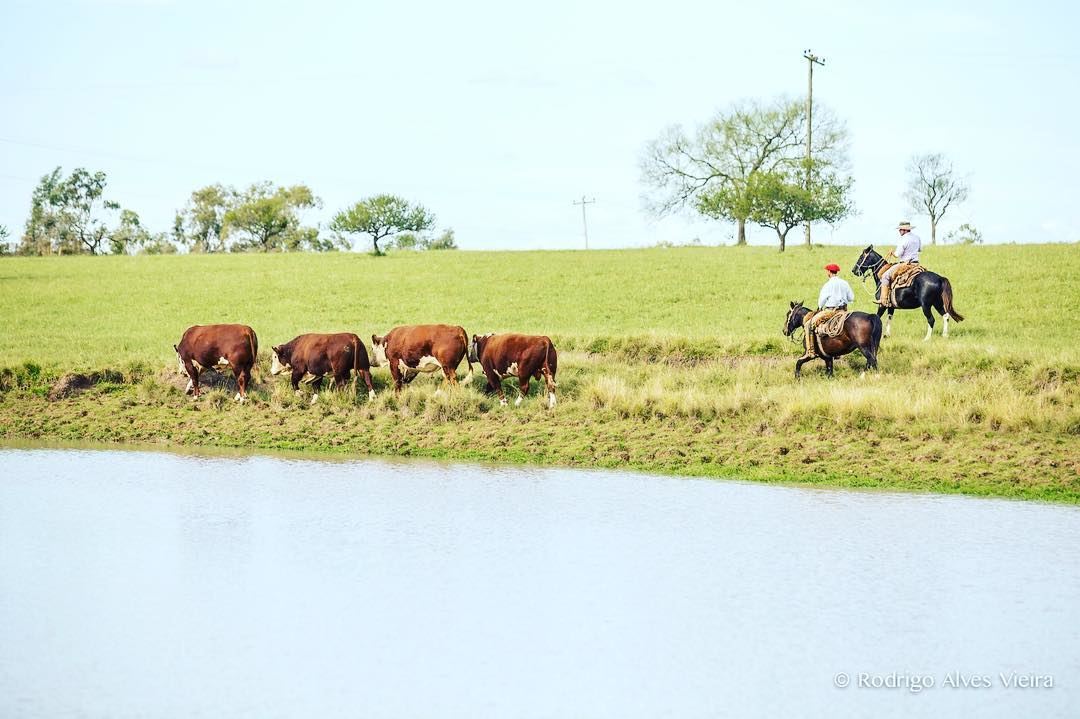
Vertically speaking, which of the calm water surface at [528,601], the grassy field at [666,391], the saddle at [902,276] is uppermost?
the saddle at [902,276]

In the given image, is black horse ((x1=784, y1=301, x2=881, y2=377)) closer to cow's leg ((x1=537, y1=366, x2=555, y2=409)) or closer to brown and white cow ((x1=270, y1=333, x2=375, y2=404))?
cow's leg ((x1=537, y1=366, x2=555, y2=409))

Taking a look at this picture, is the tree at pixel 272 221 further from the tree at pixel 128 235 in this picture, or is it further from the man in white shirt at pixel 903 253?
the man in white shirt at pixel 903 253

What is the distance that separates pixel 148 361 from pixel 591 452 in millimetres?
10882

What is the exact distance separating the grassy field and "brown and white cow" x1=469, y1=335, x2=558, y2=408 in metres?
0.60

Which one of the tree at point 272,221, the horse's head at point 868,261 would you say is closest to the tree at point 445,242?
the tree at point 272,221

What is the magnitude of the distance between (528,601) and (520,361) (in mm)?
9846

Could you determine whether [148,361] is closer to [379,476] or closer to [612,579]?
[379,476]

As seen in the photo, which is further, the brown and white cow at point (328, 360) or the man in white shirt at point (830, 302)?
the brown and white cow at point (328, 360)

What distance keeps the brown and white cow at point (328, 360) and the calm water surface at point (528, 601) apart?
5604 millimetres

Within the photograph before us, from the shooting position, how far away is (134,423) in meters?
21.0

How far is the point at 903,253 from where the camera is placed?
80.6 feet

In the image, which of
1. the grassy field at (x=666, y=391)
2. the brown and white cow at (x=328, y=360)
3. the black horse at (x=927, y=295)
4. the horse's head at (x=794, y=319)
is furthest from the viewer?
the black horse at (x=927, y=295)

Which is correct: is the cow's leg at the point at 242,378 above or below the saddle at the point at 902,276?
below

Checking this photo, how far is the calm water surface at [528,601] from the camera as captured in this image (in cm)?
852
